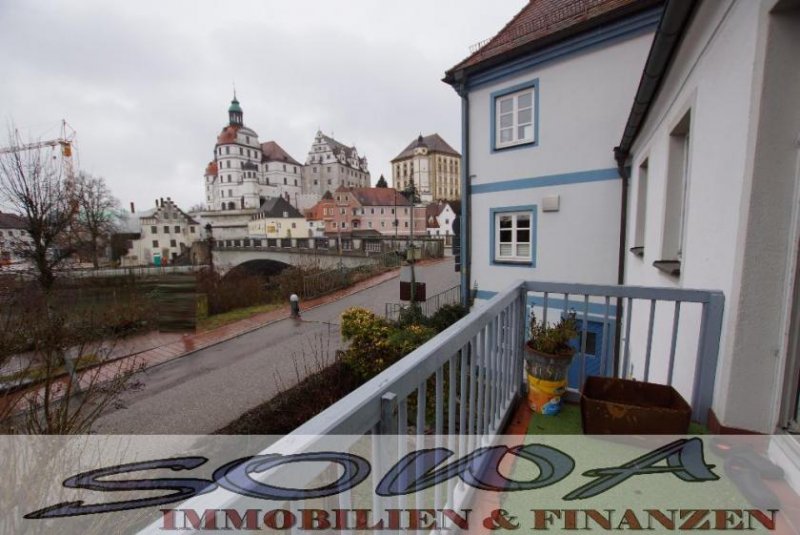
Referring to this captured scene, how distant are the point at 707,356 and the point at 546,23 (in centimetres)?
814

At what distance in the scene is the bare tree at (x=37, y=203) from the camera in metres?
8.81

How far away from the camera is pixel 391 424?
0.86 meters

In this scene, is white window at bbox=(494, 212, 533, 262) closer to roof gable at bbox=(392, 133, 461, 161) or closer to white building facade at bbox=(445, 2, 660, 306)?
white building facade at bbox=(445, 2, 660, 306)

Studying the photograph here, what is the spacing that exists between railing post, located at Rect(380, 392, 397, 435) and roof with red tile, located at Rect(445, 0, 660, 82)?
8.10 metres

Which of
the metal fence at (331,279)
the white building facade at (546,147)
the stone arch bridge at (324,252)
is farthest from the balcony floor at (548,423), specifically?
the stone arch bridge at (324,252)

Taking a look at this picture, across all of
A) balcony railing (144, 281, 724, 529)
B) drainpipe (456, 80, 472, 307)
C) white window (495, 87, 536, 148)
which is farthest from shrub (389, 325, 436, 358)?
white window (495, 87, 536, 148)

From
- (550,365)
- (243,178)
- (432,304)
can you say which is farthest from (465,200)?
(243,178)

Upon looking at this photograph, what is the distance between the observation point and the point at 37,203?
29.5ft

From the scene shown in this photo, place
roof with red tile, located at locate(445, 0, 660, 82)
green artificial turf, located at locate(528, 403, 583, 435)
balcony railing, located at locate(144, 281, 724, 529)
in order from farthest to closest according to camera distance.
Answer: roof with red tile, located at locate(445, 0, 660, 82) → green artificial turf, located at locate(528, 403, 583, 435) → balcony railing, located at locate(144, 281, 724, 529)

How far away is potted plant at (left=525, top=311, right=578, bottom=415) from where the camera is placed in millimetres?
2266

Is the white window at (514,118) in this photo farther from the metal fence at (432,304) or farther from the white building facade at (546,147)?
the metal fence at (432,304)

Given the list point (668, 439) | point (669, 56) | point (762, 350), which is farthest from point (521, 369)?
point (669, 56)

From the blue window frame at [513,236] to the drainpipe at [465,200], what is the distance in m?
0.65

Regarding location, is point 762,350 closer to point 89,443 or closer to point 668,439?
point 668,439
